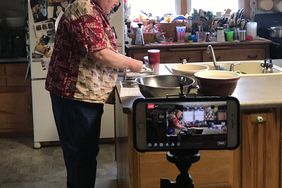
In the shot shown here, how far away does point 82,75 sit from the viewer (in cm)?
237

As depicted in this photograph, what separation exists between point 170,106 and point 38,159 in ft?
8.62

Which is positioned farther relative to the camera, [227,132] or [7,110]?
[7,110]

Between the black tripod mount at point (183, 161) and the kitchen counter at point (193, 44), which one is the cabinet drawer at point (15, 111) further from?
the black tripod mount at point (183, 161)

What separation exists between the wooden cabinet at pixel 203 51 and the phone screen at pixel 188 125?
299 centimetres

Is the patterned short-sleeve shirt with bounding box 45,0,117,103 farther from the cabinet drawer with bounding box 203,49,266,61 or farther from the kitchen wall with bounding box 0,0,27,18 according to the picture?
the kitchen wall with bounding box 0,0,27,18

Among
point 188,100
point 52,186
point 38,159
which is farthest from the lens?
point 38,159

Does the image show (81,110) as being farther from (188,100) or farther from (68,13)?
(188,100)

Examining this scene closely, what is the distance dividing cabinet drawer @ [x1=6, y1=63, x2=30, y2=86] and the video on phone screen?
2.97 meters

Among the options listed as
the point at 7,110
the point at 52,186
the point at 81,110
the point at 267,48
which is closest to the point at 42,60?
the point at 7,110

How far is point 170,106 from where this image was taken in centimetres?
142

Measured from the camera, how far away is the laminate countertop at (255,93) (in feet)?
7.30

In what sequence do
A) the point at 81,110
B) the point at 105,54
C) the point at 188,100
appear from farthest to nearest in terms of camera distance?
the point at 81,110 → the point at 105,54 → the point at 188,100

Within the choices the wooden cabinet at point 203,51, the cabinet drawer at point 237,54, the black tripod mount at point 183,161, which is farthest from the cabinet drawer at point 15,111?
the black tripod mount at point 183,161

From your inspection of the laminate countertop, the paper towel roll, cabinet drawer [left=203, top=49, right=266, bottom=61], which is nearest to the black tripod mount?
the laminate countertop
